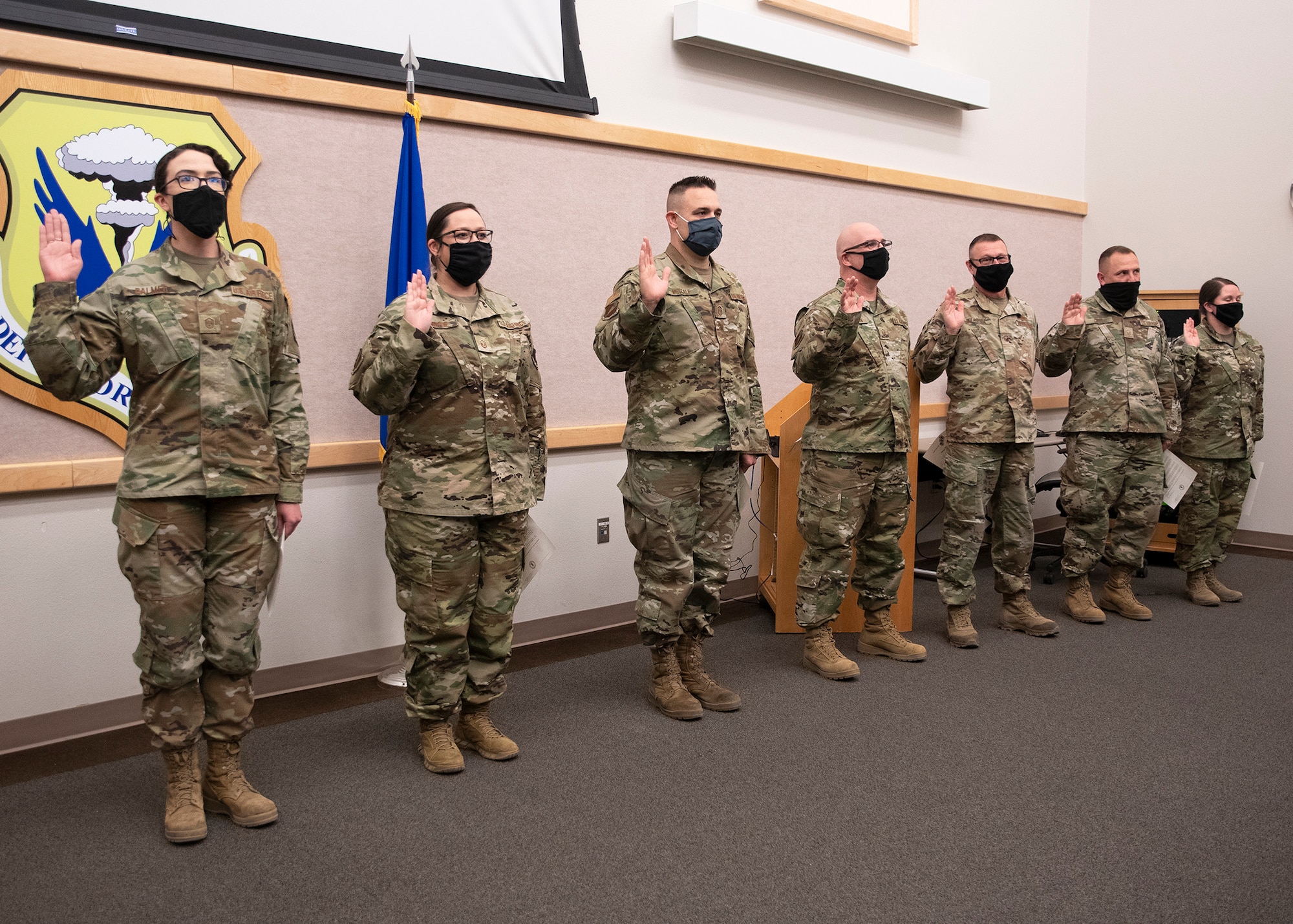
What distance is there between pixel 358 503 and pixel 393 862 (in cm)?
161

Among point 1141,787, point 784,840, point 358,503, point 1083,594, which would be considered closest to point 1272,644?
point 1083,594

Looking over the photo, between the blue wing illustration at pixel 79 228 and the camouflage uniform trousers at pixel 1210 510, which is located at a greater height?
the blue wing illustration at pixel 79 228

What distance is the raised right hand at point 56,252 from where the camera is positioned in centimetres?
210

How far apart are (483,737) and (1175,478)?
3.63 meters

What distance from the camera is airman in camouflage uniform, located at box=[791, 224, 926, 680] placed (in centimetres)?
356

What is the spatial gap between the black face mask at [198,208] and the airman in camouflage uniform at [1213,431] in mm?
4373

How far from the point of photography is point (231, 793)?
96.6 inches

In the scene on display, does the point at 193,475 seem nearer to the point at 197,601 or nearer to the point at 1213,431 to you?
the point at 197,601

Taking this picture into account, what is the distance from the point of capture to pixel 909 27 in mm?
5414

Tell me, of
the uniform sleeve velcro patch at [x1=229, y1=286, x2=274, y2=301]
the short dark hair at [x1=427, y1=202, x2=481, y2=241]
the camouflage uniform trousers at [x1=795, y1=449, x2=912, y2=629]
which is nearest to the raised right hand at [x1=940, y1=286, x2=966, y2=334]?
the camouflage uniform trousers at [x1=795, y1=449, x2=912, y2=629]

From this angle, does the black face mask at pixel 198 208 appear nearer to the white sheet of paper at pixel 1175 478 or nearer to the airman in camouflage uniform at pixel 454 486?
the airman in camouflage uniform at pixel 454 486

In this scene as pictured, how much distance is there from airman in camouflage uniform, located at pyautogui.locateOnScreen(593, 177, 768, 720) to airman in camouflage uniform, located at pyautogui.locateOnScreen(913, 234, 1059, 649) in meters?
1.23

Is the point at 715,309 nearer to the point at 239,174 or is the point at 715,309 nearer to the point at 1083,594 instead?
the point at 239,174

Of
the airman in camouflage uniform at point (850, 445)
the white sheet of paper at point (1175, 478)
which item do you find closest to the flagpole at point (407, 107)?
the airman in camouflage uniform at point (850, 445)
